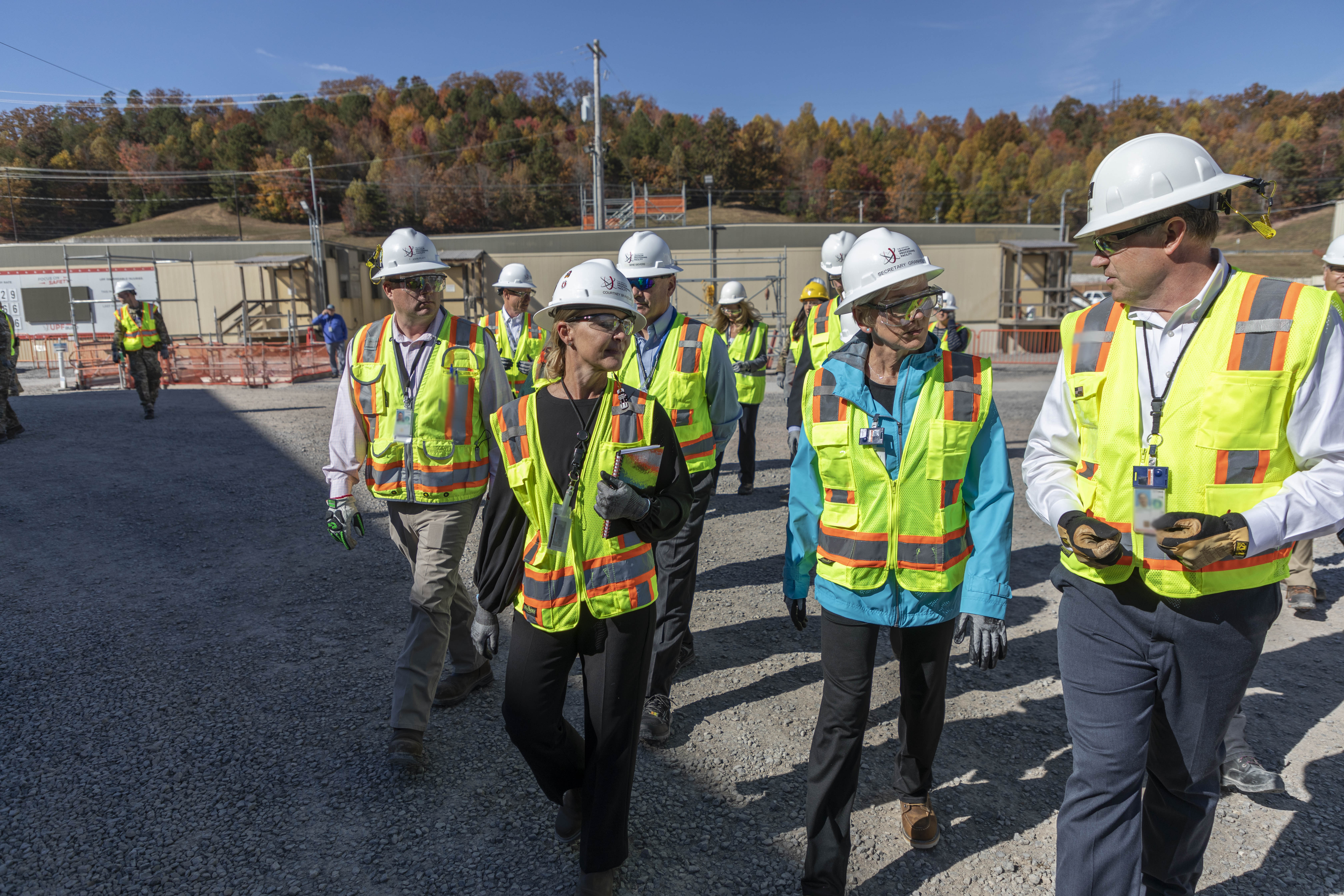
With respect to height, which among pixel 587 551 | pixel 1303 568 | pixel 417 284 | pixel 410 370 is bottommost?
pixel 1303 568

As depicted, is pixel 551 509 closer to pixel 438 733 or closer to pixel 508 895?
pixel 508 895

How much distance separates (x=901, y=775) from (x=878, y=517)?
102cm

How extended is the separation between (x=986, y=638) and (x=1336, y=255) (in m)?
3.90

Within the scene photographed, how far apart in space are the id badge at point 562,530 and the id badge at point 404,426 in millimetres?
1325

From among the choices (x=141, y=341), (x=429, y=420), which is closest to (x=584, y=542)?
(x=429, y=420)

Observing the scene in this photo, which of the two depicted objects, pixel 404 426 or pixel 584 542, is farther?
pixel 404 426

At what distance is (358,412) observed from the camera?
3.55 metres

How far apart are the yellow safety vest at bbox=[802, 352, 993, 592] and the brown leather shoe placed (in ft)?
2.87

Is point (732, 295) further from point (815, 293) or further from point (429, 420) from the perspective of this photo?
point (429, 420)

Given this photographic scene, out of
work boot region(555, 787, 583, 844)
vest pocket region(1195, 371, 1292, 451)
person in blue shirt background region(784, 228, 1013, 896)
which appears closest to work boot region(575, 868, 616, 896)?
work boot region(555, 787, 583, 844)

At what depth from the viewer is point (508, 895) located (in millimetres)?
2543

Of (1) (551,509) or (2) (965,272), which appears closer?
(1) (551,509)

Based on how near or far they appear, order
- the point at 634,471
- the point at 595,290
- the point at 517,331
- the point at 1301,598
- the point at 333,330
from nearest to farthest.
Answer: the point at 634,471, the point at 595,290, the point at 1301,598, the point at 517,331, the point at 333,330

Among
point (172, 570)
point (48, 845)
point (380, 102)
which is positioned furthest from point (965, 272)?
point (380, 102)
